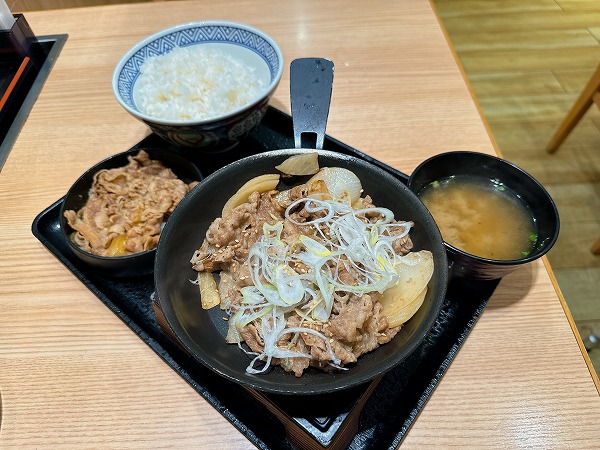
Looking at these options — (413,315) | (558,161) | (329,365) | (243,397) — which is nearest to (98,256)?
(243,397)

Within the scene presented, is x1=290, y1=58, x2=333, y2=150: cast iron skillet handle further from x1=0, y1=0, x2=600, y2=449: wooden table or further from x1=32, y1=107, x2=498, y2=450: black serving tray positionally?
x1=32, y1=107, x2=498, y2=450: black serving tray

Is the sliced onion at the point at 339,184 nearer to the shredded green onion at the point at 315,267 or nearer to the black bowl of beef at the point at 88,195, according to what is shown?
the shredded green onion at the point at 315,267

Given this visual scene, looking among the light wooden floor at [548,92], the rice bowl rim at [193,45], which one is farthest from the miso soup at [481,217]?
the light wooden floor at [548,92]

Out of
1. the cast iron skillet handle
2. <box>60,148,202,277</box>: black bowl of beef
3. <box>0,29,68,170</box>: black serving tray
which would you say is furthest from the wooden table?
the cast iron skillet handle

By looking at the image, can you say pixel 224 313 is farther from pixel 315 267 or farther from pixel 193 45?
pixel 193 45

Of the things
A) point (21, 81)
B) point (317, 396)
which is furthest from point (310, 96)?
point (21, 81)

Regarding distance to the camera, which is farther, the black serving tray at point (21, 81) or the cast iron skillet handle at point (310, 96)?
Result: the black serving tray at point (21, 81)
